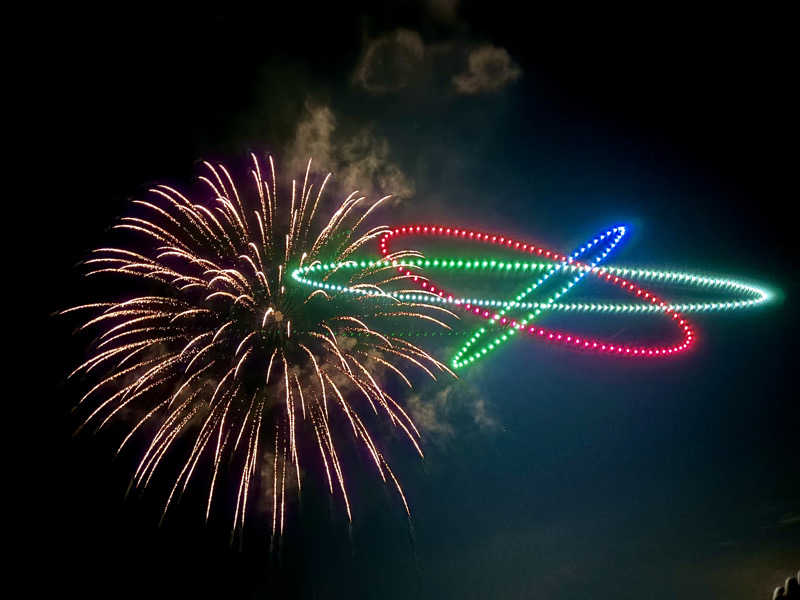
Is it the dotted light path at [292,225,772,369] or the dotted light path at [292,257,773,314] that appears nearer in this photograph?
the dotted light path at [292,257,773,314]

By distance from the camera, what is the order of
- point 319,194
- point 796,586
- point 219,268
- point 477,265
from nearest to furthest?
point 796,586 → point 477,265 → point 219,268 → point 319,194

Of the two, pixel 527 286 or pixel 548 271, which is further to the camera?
pixel 527 286

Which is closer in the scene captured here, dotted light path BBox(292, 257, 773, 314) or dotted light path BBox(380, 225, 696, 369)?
dotted light path BBox(292, 257, 773, 314)

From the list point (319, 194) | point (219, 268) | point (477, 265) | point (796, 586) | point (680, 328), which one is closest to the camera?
point (796, 586)

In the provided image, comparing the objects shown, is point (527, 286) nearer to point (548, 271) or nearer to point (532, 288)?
point (532, 288)

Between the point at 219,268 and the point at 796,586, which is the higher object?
the point at 219,268

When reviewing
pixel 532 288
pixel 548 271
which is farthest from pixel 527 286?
pixel 548 271

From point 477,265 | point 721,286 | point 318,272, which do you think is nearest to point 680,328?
point 721,286

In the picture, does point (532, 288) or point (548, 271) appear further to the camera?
point (532, 288)

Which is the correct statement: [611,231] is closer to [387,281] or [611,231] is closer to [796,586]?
[387,281]
